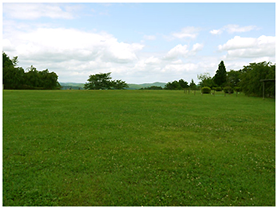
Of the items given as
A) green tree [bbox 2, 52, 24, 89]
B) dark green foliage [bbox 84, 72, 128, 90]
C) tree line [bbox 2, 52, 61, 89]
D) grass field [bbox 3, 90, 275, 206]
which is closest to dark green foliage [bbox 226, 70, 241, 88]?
dark green foliage [bbox 84, 72, 128, 90]

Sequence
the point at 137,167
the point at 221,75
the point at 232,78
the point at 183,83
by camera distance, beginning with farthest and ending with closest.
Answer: the point at 183,83
the point at 221,75
the point at 232,78
the point at 137,167

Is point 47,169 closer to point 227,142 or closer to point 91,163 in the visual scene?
point 91,163

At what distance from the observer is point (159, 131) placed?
28.3 feet

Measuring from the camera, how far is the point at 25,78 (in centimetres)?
6500

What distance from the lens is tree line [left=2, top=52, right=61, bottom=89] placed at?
2386 inches

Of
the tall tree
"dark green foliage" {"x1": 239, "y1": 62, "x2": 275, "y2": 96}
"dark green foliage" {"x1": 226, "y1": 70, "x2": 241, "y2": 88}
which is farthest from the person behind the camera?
the tall tree

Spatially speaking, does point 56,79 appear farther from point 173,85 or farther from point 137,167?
point 137,167

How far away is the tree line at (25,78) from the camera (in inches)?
2386

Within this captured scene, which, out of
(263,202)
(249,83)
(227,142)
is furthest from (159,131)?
(249,83)

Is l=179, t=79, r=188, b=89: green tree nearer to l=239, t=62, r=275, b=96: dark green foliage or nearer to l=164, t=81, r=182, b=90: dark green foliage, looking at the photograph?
l=164, t=81, r=182, b=90: dark green foliage

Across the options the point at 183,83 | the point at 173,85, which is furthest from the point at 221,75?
the point at 173,85

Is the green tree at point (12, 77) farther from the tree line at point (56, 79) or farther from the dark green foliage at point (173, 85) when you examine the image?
the dark green foliage at point (173, 85)

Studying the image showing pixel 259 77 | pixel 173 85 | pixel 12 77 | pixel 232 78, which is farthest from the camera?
pixel 173 85

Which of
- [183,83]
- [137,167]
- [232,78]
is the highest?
[232,78]
